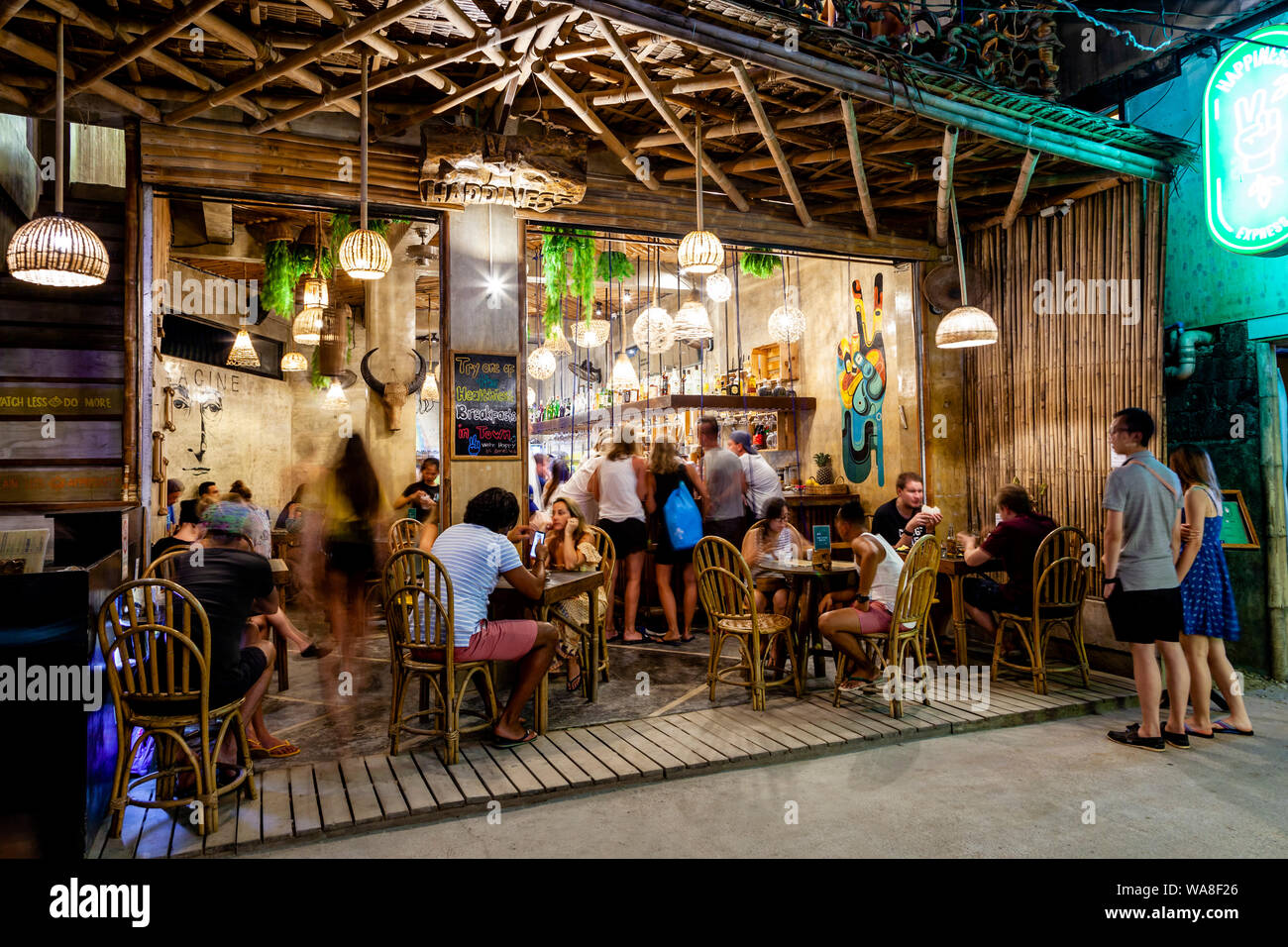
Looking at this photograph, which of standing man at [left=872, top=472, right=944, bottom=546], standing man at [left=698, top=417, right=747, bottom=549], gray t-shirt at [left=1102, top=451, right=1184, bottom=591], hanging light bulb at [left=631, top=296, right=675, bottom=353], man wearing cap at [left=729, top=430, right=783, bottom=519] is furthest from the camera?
hanging light bulb at [left=631, top=296, right=675, bottom=353]

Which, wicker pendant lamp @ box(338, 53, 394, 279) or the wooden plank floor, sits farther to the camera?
wicker pendant lamp @ box(338, 53, 394, 279)

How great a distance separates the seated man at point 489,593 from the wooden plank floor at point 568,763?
1.25 feet

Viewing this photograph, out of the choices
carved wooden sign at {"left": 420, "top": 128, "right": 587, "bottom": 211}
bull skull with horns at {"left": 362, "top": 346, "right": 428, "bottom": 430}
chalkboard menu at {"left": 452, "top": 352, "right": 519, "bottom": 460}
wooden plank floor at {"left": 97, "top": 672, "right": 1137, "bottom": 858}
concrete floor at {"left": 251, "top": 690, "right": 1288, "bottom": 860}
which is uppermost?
carved wooden sign at {"left": 420, "top": 128, "right": 587, "bottom": 211}

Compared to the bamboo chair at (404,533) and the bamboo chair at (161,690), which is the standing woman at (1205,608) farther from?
the bamboo chair at (404,533)

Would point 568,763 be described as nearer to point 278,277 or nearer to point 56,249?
point 56,249

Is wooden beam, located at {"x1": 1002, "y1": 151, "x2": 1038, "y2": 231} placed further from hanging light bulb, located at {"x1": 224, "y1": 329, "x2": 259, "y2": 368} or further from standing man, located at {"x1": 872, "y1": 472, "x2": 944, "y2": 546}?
hanging light bulb, located at {"x1": 224, "y1": 329, "x2": 259, "y2": 368}

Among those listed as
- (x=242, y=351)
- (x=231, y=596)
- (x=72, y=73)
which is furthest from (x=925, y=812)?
(x=242, y=351)

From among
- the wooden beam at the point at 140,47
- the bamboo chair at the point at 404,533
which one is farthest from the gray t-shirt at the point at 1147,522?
the wooden beam at the point at 140,47

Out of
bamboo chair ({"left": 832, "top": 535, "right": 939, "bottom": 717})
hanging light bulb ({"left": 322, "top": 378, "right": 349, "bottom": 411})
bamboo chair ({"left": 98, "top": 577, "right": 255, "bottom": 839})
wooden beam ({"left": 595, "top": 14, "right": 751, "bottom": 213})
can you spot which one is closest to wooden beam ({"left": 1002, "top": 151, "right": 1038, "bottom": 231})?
wooden beam ({"left": 595, "top": 14, "right": 751, "bottom": 213})

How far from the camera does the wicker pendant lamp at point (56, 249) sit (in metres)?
4.07

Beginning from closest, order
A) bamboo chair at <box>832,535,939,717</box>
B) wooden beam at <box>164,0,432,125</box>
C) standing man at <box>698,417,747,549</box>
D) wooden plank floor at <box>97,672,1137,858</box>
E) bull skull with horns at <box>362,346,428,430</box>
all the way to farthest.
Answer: wooden plank floor at <box>97,672,1137,858</box>, wooden beam at <box>164,0,432,125</box>, bamboo chair at <box>832,535,939,717</box>, standing man at <box>698,417,747,549</box>, bull skull with horns at <box>362,346,428,430</box>

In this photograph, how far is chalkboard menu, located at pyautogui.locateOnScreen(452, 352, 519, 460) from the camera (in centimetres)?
579

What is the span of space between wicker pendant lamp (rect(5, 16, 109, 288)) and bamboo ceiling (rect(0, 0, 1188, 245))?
32.8 inches
